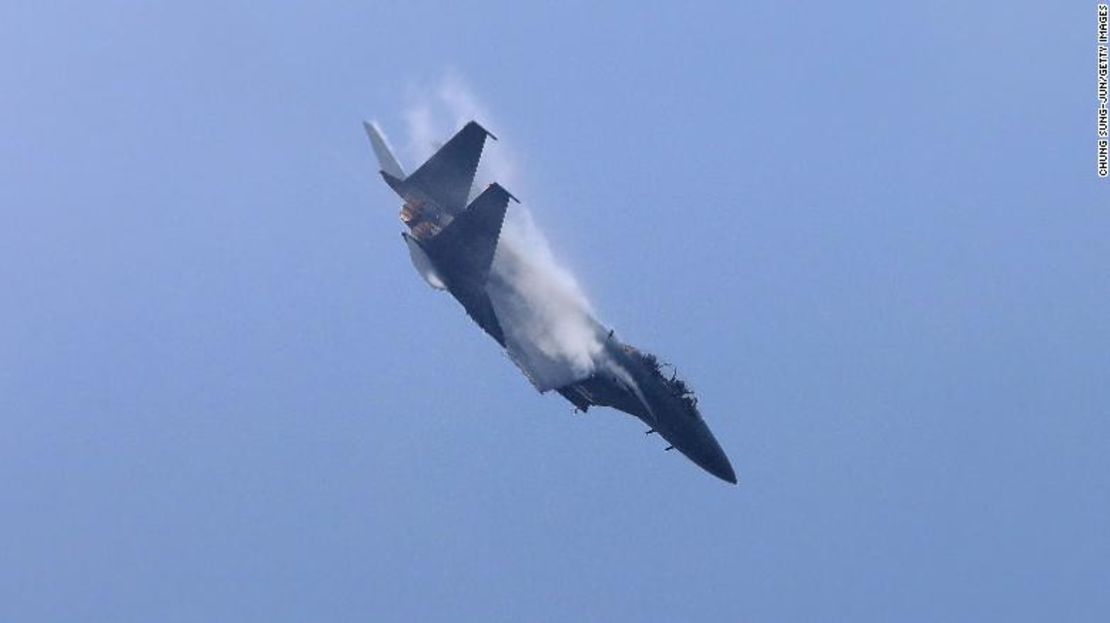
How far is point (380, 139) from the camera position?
82.1 metres

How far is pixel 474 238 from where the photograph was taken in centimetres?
7338

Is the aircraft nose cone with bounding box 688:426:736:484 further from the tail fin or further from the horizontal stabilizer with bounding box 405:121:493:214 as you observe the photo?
the tail fin

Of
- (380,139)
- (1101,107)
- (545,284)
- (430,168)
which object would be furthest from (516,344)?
(1101,107)

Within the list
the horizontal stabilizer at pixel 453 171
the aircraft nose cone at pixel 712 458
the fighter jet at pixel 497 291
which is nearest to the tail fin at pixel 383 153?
the fighter jet at pixel 497 291

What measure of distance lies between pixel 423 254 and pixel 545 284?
8.53 m

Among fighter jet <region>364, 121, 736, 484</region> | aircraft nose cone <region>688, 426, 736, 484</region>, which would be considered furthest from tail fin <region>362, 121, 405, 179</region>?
aircraft nose cone <region>688, 426, 736, 484</region>

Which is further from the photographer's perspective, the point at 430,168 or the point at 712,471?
the point at 712,471

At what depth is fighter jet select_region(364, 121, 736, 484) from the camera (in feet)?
242

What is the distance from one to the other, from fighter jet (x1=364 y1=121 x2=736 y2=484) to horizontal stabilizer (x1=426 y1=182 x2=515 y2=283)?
0.18 feet

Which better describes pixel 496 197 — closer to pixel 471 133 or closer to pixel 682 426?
pixel 471 133

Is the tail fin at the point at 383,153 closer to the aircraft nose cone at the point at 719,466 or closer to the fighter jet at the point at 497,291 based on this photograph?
the fighter jet at the point at 497,291

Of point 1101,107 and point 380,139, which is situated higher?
point 1101,107

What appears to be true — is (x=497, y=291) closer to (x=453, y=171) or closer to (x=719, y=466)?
(x=453, y=171)

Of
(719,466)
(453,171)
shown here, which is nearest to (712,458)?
(719,466)
